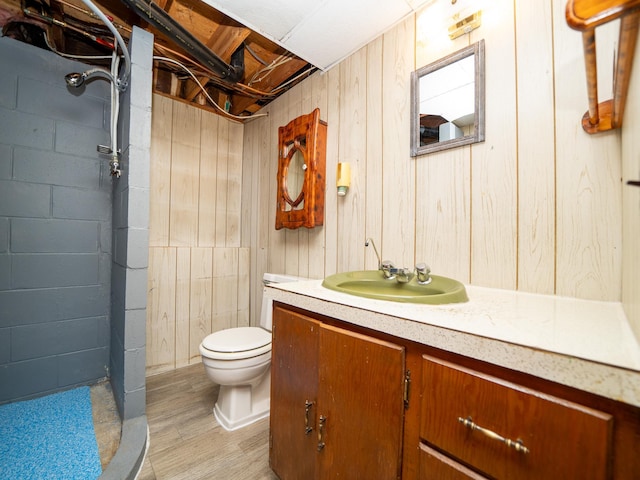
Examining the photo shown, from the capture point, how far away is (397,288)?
1143 mm

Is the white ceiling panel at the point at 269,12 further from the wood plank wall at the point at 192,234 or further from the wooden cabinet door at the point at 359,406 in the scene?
the wooden cabinet door at the point at 359,406

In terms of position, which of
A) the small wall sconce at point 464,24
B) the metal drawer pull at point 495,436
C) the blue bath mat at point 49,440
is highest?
the small wall sconce at point 464,24

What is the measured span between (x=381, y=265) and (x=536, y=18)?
1.06 metres

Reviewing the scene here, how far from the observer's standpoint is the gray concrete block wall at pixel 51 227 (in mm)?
1501

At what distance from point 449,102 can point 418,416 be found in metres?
1.21

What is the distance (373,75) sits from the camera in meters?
1.45

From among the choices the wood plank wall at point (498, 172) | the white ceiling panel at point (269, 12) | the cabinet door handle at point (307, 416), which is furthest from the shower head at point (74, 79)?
the cabinet door handle at point (307, 416)

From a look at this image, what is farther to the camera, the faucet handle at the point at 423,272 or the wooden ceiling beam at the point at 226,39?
the wooden ceiling beam at the point at 226,39

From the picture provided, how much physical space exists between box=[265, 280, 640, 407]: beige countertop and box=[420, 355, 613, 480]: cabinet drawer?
5 cm

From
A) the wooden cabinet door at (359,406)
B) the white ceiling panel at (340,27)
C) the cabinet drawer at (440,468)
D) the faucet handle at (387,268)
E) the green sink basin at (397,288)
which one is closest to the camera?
the cabinet drawer at (440,468)

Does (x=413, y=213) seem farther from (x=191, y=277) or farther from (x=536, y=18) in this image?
(x=191, y=277)

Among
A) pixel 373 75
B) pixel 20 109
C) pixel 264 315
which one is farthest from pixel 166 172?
pixel 373 75

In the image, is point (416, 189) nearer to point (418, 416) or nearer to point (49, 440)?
point (418, 416)

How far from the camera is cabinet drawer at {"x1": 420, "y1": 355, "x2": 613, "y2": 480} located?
41cm
